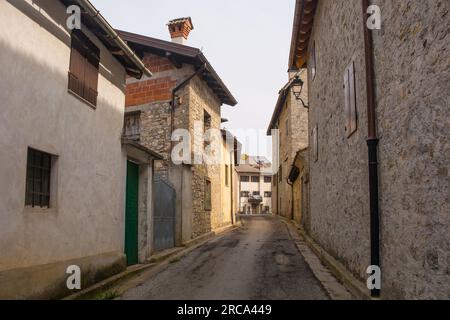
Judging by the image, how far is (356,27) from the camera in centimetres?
649

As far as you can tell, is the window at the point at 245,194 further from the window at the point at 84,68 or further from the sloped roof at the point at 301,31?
the window at the point at 84,68

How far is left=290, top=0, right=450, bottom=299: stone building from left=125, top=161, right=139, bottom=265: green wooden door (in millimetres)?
4522

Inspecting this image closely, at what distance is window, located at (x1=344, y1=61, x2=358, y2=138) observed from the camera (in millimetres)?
6578

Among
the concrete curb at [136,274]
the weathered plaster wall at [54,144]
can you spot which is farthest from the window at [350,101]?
the concrete curb at [136,274]

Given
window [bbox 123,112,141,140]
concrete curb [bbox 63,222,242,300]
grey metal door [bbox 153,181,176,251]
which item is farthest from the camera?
window [bbox 123,112,141,140]

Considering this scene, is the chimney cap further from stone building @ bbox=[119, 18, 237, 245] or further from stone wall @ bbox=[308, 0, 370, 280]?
stone wall @ bbox=[308, 0, 370, 280]

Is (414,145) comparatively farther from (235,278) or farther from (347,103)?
(235,278)

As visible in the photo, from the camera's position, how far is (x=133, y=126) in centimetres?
1422

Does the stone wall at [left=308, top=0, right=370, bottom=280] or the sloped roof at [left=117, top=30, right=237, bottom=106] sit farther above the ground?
the sloped roof at [left=117, top=30, right=237, bottom=106]

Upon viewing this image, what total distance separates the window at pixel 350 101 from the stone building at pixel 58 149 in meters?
4.21

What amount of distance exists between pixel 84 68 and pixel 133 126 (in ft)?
23.4

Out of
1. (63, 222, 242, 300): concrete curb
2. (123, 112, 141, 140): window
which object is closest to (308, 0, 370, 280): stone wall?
(63, 222, 242, 300): concrete curb

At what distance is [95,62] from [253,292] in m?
4.97

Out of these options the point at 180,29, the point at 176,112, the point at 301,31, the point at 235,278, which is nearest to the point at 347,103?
the point at 235,278
